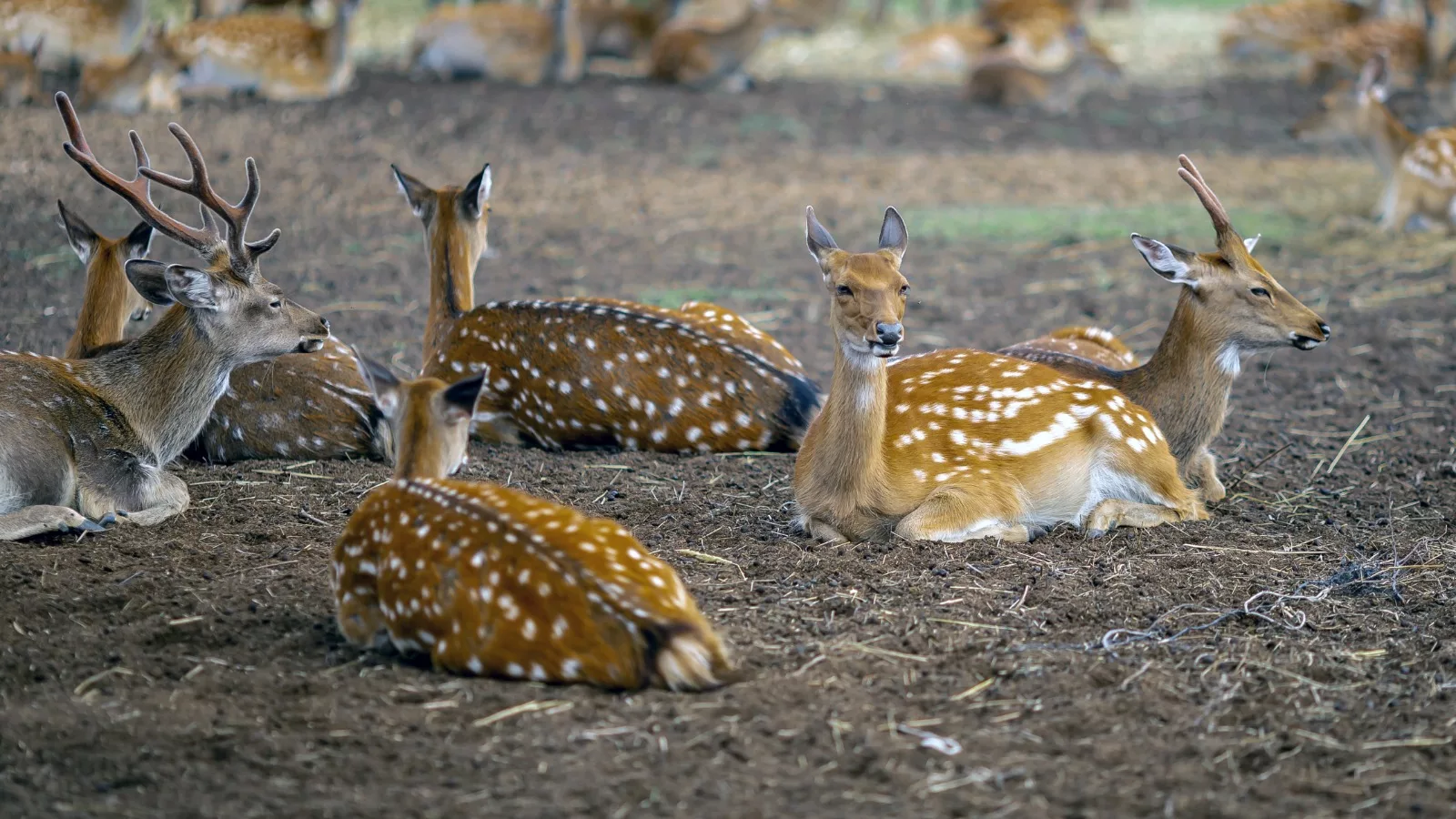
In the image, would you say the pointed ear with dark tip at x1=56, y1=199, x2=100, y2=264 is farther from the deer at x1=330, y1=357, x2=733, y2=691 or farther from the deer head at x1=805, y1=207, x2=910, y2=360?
the deer head at x1=805, y1=207, x2=910, y2=360

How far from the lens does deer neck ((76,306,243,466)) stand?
5.25 meters

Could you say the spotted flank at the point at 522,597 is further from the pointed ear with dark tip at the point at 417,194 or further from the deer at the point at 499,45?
the deer at the point at 499,45

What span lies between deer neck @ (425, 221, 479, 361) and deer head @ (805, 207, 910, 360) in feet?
6.68

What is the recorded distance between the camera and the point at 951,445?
502 centimetres

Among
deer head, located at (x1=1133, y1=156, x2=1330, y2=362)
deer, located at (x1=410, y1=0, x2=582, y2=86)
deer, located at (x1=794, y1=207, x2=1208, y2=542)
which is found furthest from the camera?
deer, located at (x1=410, y1=0, x2=582, y2=86)

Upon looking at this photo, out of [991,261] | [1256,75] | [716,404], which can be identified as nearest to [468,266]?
[716,404]

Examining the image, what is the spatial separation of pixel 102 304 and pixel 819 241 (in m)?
2.79

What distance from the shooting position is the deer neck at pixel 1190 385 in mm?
5418

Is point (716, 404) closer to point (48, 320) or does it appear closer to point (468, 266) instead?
point (468, 266)

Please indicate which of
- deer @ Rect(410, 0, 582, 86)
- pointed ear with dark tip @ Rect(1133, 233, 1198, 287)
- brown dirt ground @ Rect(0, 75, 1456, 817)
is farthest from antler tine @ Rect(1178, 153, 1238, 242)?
deer @ Rect(410, 0, 582, 86)

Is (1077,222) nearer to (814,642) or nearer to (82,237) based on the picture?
(82,237)

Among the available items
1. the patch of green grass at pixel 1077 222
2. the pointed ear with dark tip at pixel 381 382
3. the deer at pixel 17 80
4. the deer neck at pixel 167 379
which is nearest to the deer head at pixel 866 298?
the pointed ear with dark tip at pixel 381 382

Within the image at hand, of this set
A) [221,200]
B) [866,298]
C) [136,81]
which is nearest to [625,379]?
[866,298]

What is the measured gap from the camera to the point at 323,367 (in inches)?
231
